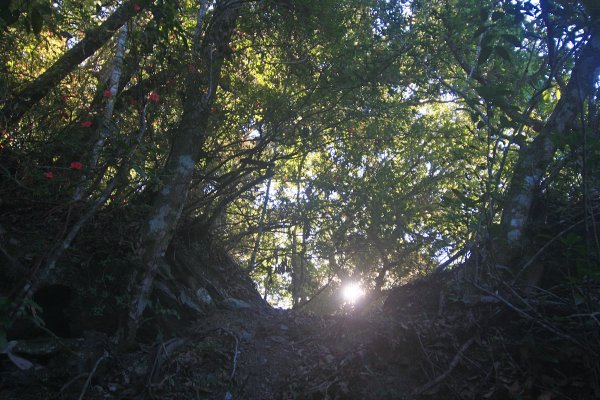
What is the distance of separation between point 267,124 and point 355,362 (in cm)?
451

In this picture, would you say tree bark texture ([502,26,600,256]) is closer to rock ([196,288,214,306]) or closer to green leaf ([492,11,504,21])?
green leaf ([492,11,504,21])

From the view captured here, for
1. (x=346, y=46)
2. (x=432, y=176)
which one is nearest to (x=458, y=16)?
(x=346, y=46)

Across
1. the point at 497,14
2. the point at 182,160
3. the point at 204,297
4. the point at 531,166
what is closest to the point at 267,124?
the point at 182,160

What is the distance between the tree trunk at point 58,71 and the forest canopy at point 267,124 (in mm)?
25

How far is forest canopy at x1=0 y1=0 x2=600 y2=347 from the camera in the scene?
4.37 m

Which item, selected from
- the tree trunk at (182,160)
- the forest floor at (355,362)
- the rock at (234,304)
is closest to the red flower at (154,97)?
the tree trunk at (182,160)

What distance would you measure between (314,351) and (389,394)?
5.66ft

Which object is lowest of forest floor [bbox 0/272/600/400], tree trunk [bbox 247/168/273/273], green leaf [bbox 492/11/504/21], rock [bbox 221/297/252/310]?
forest floor [bbox 0/272/600/400]

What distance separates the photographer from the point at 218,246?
9.05 metres

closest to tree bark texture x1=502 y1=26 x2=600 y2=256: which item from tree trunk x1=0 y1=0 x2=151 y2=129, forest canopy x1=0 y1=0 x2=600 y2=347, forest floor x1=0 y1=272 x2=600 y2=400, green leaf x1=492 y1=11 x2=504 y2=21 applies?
forest canopy x1=0 y1=0 x2=600 y2=347

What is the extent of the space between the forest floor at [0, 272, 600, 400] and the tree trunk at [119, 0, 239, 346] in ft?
2.08

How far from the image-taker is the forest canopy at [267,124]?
437cm

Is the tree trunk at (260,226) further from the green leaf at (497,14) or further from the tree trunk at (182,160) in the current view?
the green leaf at (497,14)

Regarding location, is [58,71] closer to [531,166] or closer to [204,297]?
[204,297]
